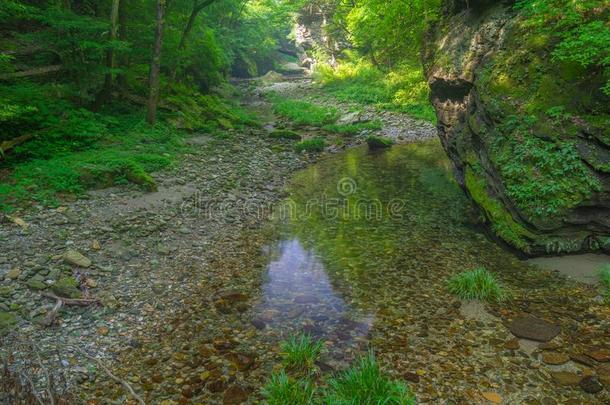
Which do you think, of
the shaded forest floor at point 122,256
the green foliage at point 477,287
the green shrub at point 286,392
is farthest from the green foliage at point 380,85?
the green shrub at point 286,392

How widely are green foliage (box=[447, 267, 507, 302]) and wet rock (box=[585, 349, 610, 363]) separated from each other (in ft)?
4.70

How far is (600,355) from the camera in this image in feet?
16.1

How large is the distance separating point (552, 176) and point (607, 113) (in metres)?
1.49

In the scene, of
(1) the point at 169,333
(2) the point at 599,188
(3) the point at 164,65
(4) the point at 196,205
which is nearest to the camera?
(1) the point at 169,333

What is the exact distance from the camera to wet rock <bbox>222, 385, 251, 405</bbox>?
14.7 feet

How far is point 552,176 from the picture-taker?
24.0 feet

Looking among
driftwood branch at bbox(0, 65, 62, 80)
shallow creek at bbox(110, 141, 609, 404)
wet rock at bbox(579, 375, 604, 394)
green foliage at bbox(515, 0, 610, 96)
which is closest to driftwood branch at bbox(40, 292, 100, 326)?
shallow creek at bbox(110, 141, 609, 404)

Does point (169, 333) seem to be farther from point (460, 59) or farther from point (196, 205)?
point (460, 59)

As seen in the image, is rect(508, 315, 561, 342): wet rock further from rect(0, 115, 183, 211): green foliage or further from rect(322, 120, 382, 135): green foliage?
rect(322, 120, 382, 135): green foliage

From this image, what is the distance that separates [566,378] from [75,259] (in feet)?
24.8

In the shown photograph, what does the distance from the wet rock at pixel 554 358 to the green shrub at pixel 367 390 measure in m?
1.95

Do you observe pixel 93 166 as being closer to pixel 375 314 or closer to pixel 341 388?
pixel 375 314

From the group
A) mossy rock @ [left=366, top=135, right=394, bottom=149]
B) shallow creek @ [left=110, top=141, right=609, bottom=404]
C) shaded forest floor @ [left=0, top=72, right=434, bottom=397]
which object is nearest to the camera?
shallow creek @ [left=110, top=141, right=609, bottom=404]

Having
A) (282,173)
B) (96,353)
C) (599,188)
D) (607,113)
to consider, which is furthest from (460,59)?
(96,353)
